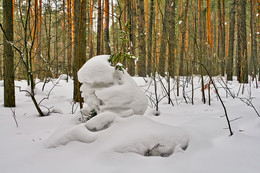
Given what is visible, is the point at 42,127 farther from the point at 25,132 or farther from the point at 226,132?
the point at 226,132

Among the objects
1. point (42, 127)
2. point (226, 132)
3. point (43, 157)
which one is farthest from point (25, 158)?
point (226, 132)

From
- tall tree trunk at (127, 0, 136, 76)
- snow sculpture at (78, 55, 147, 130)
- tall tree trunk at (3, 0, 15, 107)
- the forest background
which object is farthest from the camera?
tall tree trunk at (3, 0, 15, 107)

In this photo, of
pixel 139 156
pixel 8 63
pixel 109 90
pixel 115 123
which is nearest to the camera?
pixel 139 156

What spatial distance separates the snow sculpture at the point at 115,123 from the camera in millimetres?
1319

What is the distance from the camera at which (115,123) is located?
156cm

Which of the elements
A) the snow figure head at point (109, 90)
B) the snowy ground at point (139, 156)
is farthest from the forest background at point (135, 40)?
the snowy ground at point (139, 156)

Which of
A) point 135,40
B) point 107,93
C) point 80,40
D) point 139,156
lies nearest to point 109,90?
point 107,93

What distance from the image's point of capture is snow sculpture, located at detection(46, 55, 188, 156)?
4.33ft

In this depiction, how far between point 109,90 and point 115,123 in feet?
1.04

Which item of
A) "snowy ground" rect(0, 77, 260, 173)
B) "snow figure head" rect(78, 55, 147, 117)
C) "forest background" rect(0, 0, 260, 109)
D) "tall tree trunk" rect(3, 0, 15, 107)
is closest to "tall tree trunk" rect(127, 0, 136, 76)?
"forest background" rect(0, 0, 260, 109)

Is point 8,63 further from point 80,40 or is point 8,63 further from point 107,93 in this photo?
point 107,93

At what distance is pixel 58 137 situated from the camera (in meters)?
1.46

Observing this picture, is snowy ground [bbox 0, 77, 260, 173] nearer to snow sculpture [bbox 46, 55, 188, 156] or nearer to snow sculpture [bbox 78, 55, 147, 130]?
snow sculpture [bbox 46, 55, 188, 156]

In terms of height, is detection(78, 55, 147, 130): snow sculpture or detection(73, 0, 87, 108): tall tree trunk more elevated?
detection(73, 0, 87, 108): tall tree trunk
